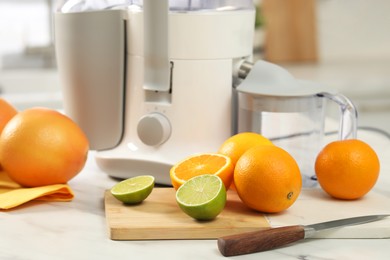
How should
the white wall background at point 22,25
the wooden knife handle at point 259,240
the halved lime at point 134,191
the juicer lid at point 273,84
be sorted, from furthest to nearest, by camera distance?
1. the white wall background at point 22,25
2. the juicer lid at point 273,84
3. the halved lime at point 134,191
4. the wooden knife handle at point 259,240

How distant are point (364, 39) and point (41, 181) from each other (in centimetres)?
259

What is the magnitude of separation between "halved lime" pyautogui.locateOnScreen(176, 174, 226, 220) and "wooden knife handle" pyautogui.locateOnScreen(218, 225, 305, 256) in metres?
0.06

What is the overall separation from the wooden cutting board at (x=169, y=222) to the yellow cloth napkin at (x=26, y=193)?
10 cm

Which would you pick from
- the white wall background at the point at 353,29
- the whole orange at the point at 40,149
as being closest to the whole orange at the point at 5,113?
the whole orange at the point at 40,149

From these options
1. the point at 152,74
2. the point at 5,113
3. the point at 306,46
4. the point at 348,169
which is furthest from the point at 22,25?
the point at 348,169

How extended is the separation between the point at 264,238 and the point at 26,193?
37cm

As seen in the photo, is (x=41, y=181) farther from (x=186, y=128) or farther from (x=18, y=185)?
(x=186, y=128)

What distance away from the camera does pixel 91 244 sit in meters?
0.90

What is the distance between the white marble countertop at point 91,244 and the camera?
0.86 m

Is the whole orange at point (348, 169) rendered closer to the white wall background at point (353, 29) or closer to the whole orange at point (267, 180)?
the whole orange at point (267, 180)

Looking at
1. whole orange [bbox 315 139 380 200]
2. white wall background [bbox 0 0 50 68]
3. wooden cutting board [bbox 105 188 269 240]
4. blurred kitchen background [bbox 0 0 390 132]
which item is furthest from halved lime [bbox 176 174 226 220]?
white wall background [bbox 0 0 50 68]

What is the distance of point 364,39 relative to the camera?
3418 millimetres

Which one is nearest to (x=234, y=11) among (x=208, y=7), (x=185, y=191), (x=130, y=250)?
(x=208, y=7)

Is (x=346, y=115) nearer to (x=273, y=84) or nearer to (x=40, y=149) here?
(x=273, y=84)
